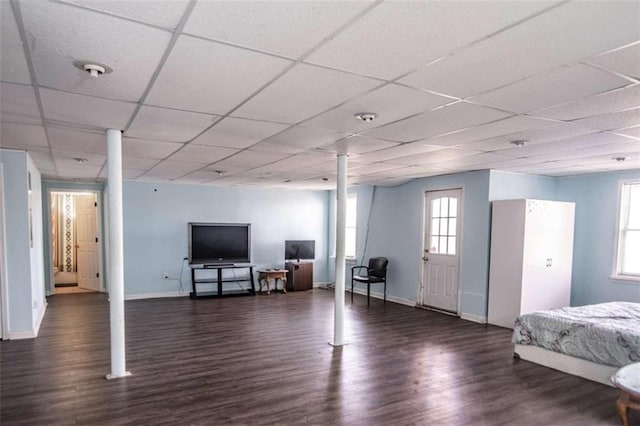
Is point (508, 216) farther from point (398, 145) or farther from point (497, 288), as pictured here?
point (398, 145)

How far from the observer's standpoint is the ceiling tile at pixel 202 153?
4359mm

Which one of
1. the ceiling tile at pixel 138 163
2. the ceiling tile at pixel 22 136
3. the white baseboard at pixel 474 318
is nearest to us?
the ceiling tile at pixel 22 136

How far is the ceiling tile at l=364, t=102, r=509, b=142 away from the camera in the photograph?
2.84 meters

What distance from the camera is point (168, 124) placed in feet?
10.9

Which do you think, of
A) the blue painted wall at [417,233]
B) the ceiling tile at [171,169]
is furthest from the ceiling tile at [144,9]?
the blue painted wall at [417,233]

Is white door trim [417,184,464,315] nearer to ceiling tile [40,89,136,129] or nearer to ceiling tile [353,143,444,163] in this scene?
ceiling tile [353,143,444,163]

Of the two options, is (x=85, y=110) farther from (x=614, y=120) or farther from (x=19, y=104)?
(x=614, y=120)

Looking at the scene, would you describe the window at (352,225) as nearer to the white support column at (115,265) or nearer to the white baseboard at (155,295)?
the white baseboard at (155,295)

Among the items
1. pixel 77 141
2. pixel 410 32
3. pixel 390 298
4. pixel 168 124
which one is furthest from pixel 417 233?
pixel 410 32

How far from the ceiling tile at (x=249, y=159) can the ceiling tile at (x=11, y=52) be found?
2449 millimetres

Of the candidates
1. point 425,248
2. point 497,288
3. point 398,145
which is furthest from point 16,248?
point 497,288

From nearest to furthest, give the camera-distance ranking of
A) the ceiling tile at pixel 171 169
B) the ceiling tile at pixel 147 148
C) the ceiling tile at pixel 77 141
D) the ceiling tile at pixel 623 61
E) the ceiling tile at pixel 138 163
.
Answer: the ceiling tile at pixel 623 61 < the ceiling tile at pixel 77 141 < the ceiling tile at pixel 147 148 < the ceiling tile at pixel 138 163 < the ceiling tile at pixel 171 169

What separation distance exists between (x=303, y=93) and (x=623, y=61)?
1.75 m

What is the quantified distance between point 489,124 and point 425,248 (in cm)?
407
